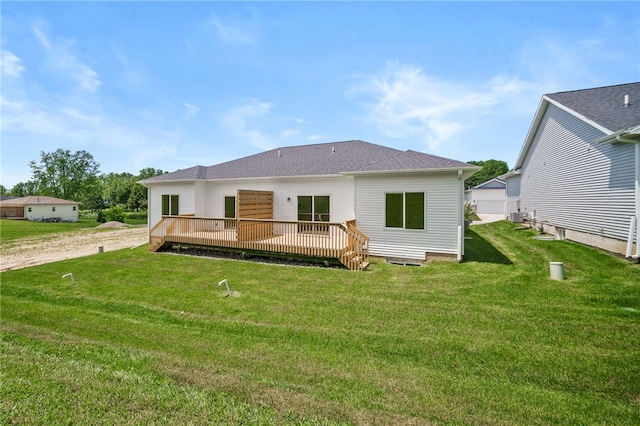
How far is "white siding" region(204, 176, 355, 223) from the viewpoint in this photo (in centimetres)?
1180

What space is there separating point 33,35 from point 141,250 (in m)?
9.09

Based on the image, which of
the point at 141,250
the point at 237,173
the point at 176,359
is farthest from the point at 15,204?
the point at 176,359

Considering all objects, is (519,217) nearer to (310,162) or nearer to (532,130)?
(532,130)

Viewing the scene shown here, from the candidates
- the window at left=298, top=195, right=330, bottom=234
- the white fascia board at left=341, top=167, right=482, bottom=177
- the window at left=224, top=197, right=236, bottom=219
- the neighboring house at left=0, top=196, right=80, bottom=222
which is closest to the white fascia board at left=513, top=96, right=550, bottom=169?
the white fascia board at left=341, top=167, right=482, bottom=177

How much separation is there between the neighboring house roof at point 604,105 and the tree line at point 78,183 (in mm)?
56979

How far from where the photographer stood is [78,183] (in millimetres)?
53969

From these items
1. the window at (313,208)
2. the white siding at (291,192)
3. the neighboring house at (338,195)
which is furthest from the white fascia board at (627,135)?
the window at (313,208)

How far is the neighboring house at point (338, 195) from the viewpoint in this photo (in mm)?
9117

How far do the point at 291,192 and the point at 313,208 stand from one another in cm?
137

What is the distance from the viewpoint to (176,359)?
12.1 ft

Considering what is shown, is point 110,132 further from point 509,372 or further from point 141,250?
point 509,372

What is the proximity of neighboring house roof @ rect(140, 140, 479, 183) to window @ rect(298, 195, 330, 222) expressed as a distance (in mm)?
1119

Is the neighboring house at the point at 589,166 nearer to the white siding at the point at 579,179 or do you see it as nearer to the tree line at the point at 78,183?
the white siding at the point at 579,179

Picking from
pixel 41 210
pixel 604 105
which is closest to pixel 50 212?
pixel 41 210
